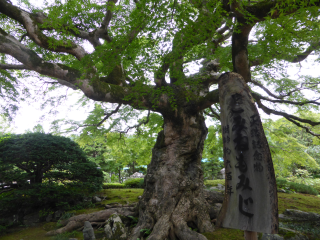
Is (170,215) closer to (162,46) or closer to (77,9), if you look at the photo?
(162,46)

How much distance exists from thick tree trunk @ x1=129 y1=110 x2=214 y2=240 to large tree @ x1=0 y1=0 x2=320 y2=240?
25 millimetres

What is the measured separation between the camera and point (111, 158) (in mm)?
15977

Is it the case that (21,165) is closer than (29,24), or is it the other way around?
(29,24)

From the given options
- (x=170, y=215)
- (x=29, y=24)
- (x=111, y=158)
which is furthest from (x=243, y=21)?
(x=111, y=158)

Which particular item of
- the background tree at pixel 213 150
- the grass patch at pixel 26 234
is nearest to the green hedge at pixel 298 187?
the background tree at pixel 213 150

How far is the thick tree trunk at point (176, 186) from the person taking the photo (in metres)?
4.60

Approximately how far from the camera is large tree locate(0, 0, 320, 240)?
3.43 meters

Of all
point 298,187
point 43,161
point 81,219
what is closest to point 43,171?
point 43,161

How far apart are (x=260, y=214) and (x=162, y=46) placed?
3.16m

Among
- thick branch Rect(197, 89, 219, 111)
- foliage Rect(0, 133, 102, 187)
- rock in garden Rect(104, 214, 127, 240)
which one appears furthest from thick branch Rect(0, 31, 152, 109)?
rock in garden Rect(104, 214, 127, 240)

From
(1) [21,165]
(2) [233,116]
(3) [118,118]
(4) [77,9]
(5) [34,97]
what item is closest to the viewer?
(2) [233,116]

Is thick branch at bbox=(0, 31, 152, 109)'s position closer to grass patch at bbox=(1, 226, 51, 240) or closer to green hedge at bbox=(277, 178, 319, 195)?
grass patch at bbox=(1, 226, 51, 240)

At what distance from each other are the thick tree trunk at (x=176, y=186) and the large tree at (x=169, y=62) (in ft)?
0.08

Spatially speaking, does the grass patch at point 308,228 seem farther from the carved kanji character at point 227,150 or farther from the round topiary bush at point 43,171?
the round topiary bush at point 43,171
